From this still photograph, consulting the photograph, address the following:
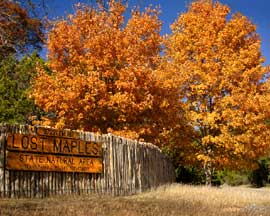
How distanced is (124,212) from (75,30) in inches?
548

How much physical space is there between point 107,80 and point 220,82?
610 centimetres

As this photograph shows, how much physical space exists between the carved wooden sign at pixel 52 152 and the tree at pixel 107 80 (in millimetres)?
4961

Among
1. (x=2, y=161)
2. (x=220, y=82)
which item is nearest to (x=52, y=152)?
(x=2, y=161)

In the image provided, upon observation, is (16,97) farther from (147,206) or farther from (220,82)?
(147,206)

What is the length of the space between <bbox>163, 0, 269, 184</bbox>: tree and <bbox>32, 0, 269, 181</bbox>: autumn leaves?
6 centimetres

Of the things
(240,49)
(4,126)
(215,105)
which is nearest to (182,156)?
(215,105)

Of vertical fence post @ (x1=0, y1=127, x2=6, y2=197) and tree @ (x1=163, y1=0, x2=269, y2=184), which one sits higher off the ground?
tree @ (x1=163, y1=0, x2=269, y2=184)

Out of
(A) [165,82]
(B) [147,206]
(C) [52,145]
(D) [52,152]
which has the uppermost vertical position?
(A) [165,82]

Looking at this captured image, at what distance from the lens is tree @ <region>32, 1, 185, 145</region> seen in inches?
860

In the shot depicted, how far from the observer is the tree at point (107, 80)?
860 inches

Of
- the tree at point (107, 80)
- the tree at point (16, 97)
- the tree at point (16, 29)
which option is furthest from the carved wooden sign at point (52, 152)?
the tree at point (16, 97)

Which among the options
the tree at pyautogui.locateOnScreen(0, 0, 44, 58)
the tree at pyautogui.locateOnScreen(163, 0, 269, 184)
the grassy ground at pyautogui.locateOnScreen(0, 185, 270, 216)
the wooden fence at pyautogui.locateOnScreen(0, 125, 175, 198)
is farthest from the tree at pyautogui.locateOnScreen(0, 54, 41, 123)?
the grassy ground at pyautogui.locateOnScreen(0, 185, 270, 216)

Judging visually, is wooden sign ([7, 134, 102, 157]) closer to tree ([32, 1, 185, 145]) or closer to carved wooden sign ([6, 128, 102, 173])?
carved wooden sign ([6, 128, 102, 173])

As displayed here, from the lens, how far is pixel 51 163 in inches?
603
